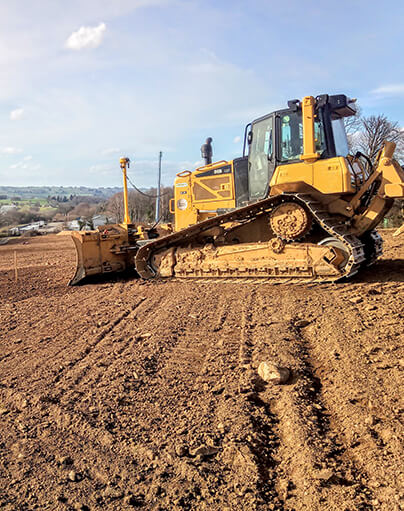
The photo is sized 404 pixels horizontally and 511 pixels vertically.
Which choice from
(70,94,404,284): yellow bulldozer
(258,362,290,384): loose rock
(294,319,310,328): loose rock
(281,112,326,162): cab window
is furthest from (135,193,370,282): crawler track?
(258,362,290,384): loose rock

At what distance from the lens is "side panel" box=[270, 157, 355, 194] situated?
7582 millimetres

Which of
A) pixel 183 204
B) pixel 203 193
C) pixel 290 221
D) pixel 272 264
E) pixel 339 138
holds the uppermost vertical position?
pixel 339 138

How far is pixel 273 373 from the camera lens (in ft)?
13.7

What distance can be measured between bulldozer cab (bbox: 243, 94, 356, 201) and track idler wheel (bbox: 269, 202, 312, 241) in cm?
63

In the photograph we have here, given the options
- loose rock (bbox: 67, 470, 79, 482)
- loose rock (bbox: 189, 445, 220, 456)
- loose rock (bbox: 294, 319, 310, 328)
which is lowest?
loose rock (bbox: 67, 470, 79, 482)

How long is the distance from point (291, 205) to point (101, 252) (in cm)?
477

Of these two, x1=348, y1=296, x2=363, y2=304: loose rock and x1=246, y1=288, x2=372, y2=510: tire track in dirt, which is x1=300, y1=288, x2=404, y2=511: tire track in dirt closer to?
x1=246, y1=288, x2=372, y2=510: tire track in dirt

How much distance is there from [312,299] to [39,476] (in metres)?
4.90

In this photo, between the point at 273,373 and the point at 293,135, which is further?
the point at 293,135

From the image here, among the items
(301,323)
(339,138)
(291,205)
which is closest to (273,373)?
(301,323)

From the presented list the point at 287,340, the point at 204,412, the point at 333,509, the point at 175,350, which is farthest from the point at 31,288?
the point at 333,509

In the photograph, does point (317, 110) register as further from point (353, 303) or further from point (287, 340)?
point (287, 340)

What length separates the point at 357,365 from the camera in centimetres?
435

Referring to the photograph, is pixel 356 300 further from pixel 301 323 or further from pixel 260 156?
pixel 260 156
